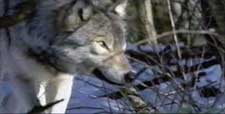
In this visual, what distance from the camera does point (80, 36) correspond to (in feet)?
14.2

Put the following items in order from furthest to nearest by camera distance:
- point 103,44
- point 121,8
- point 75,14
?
1. point 121,8
2. point 103,44
3. point 75,14

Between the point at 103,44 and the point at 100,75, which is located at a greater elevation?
the point at 103,44

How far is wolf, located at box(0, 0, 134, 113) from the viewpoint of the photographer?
14.2ft

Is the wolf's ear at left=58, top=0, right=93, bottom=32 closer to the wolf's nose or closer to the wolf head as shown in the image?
the wolf head

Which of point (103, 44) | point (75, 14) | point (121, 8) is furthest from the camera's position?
point (121, 8)

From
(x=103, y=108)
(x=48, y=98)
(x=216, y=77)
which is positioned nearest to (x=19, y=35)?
(x=48, y=98)

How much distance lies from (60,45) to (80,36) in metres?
0.13

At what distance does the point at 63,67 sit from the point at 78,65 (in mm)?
94

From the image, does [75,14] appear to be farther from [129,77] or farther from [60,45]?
[129,77]

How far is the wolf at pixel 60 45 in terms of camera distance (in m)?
4.32

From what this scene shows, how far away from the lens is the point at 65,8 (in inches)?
172

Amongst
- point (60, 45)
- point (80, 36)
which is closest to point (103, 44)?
point (80, 36)

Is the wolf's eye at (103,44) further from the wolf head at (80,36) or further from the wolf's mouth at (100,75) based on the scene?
the wolf's mouth at (100,75)

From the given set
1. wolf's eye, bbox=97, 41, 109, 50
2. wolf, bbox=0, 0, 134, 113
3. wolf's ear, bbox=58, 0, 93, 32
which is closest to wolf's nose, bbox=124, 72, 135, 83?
wolf, bbox=0, 0, 134, 113
